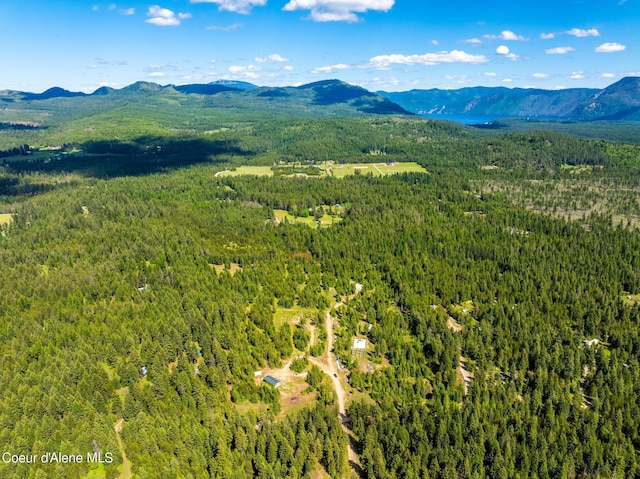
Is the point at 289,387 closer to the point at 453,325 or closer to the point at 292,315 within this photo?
the point at 292,315

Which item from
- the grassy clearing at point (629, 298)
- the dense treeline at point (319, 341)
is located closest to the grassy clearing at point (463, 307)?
the dense treeline at point (319, 341)

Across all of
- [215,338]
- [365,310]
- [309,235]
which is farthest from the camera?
[309,235]

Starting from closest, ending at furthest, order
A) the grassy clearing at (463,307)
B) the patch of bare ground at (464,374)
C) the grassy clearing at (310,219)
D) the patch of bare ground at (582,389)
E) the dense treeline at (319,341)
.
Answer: the dense treeline at (319,341) < the patch of bare ground at (582,389) < the patch of bare ground at (464,374) < the grassy clearing at (463,307) < the grassy clearing at (310,219)

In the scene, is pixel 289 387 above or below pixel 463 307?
below

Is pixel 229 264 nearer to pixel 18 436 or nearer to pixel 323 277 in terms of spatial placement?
pixel 323 277

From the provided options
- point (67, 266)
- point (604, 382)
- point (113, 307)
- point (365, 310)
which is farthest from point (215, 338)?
point (604, 382)

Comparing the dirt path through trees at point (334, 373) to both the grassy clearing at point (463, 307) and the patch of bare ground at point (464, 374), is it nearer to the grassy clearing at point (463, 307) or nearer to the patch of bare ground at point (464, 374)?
the patch of bare ground at point (464, 374)

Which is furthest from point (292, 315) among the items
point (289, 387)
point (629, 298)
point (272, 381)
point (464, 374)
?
point (629, 298)

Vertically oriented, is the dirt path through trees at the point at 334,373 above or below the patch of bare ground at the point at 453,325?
below
